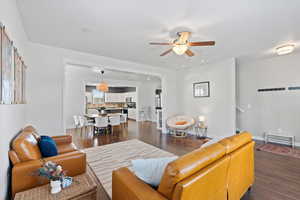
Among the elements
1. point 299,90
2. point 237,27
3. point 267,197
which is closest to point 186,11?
point 237,27

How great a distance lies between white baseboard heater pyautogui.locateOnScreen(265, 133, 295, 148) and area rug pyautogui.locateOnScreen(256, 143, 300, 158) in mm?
312

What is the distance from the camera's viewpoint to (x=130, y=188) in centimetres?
113

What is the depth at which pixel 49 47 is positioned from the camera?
3334mm

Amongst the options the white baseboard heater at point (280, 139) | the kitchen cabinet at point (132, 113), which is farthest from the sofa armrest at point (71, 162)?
the kitchen cabinet at point (132, 113)

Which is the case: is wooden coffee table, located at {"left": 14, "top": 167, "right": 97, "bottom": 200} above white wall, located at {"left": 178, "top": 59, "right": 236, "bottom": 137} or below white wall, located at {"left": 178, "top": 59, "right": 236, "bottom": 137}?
below

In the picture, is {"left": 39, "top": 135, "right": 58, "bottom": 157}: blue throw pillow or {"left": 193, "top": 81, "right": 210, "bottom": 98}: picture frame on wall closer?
{"left": 39, "top": 135, "right": 58, "bottom": 157}: blue throw pillow

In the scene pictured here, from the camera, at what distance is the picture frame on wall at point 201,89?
5102 millimetres

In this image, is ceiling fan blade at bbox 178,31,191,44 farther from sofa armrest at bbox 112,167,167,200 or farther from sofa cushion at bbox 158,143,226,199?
sofa armrest at bbox 112,167,167,200

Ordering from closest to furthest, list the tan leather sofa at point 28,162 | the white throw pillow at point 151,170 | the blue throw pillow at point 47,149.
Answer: the white throw pillow at point 151,170
the tan leather sofa at point 28,162
the blue throw pillow at point 47,149

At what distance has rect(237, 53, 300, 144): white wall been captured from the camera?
3.95 m

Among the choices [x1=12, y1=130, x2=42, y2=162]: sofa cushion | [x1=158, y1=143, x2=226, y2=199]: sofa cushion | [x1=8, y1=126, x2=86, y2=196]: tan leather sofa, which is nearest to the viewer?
[x1=158, y1=143, x2=226, y2=199]: sofa cushion

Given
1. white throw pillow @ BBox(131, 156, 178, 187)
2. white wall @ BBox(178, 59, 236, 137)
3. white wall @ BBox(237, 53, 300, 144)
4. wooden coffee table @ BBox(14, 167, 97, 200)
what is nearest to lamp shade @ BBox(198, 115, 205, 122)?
white wall @ BBox(178, 59, 236, 137)

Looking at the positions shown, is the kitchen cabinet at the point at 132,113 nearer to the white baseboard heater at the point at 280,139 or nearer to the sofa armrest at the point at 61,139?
the sofa armrest at the point at 61,139

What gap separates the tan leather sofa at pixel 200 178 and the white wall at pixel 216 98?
3024 mm
